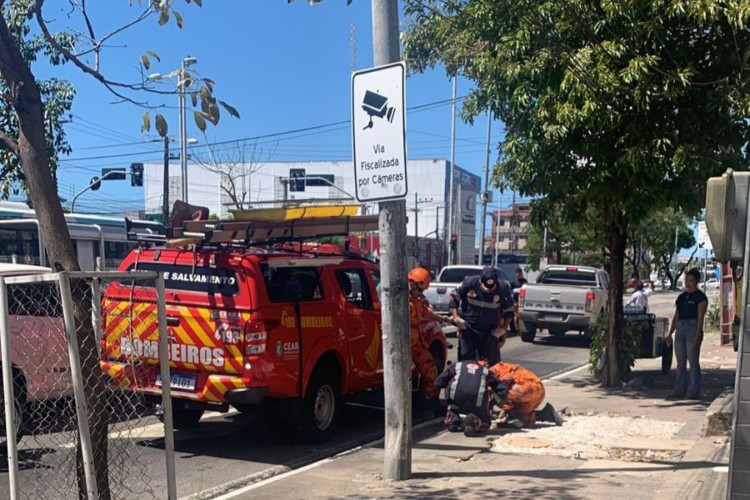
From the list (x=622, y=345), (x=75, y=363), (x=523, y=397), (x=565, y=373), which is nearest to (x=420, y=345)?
(x=523, y=397)

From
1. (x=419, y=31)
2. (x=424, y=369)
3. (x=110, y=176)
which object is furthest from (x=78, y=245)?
(x=110, y=176)

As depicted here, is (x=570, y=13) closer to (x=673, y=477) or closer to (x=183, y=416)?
(x=673, y=477)

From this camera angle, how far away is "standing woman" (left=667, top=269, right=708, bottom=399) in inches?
430

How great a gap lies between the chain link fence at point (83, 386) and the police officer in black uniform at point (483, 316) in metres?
3.83

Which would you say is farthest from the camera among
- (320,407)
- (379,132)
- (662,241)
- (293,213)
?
(662,241)

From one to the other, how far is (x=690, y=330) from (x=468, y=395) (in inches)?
159

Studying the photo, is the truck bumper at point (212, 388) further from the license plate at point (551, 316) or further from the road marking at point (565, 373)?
the license plate at point (551, 316)

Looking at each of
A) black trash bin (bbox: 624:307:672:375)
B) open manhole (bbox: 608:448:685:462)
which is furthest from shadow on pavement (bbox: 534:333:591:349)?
open manhole (bbox: 608:448:685:462)

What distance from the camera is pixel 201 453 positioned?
827 centimetres

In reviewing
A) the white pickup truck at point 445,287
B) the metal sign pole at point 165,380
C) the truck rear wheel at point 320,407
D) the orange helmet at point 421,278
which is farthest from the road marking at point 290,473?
the white pickup truck at point 445,287

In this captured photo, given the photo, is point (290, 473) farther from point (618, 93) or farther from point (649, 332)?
point (649, 332)

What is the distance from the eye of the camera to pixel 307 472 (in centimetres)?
739

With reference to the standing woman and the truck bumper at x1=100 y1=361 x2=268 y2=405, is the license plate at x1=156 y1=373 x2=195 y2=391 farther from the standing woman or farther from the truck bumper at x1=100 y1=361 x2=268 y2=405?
the standing woman

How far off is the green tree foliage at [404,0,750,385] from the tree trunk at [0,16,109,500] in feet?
21.8
